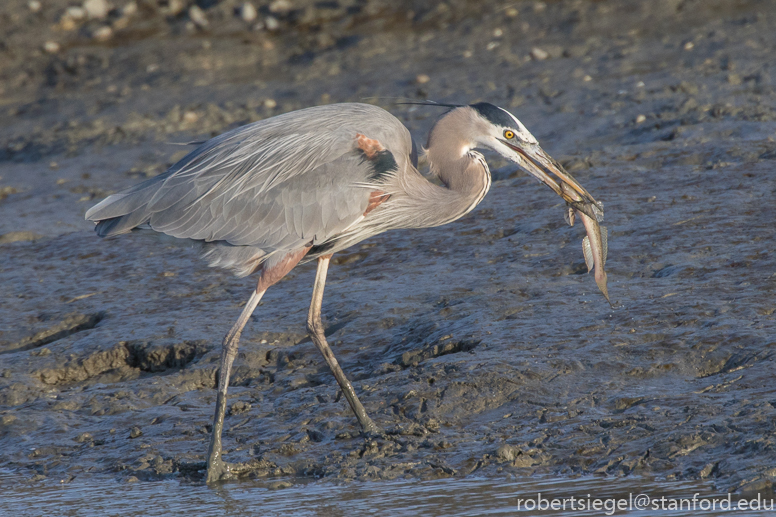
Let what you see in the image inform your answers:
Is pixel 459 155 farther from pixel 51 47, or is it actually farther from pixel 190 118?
pixel 51 47

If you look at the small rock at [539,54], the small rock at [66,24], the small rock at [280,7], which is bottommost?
the small rock at [539,54]

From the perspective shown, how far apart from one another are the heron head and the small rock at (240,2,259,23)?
8.45 meters

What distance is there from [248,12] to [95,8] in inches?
84.5

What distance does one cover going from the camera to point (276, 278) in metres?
5.00

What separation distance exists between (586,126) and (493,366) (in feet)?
15.8

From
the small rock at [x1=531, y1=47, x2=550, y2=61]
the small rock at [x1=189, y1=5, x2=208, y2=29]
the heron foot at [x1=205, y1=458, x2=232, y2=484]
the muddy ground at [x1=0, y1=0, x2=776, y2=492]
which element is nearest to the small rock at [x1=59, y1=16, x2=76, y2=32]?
the muddy ground at [x1=0, y1=0, x2=776, y2=492]

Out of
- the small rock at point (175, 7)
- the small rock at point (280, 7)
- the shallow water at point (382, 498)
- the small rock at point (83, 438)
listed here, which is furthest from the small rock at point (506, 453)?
the small rock at point (175, 7)

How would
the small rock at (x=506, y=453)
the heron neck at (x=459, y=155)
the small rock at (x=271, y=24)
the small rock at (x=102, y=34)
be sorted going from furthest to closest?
the small rock at (x=102, y=34)
the small rock at (x=271, y=24)
the heron neck at (x=459, y=155)
the small rock at (x=506, y=453)

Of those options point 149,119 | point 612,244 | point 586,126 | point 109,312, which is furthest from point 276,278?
point 149,119

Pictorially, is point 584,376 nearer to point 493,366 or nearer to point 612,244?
point 493,366

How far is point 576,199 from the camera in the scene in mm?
4934

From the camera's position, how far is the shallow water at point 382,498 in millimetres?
3760

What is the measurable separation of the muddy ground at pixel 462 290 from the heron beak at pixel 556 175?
761 millimetres

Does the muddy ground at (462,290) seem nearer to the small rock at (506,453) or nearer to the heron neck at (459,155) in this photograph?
the small rock at (506,453)
